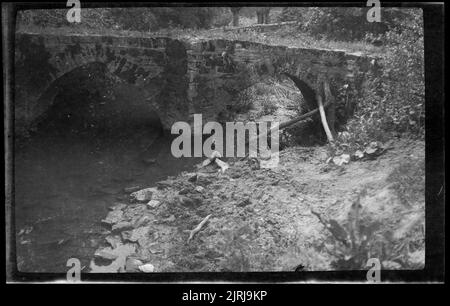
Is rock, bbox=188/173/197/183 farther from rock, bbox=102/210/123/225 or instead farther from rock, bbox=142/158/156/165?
rock, bbox=102/210/123/225

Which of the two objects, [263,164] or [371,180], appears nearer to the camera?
[371,180]

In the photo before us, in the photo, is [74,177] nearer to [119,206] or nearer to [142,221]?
[119,206]

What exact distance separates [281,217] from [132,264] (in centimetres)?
154

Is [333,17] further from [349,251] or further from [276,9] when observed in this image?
[349,251]

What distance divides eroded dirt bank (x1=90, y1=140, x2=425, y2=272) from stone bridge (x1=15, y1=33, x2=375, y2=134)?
92cm

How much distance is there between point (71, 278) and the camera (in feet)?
15.0

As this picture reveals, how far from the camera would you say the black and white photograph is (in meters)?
4.56

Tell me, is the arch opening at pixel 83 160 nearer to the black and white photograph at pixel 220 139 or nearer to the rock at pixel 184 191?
the black and white photograph at pixel 220 139

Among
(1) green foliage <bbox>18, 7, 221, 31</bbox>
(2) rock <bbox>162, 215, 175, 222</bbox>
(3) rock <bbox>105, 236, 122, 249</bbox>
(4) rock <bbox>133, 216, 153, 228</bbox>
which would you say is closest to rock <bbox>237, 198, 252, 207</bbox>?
(2) rock <bbox>162, 215, 175, 222</bbox>

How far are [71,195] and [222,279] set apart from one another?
1908 mm

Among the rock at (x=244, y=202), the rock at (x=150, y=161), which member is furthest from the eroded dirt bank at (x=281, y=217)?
the rock at (x=150, y=161)

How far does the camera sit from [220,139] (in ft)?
17.1

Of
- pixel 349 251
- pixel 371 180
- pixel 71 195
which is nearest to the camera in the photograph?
pixel 349 251

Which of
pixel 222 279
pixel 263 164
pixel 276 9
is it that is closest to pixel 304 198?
pixel 263 164
